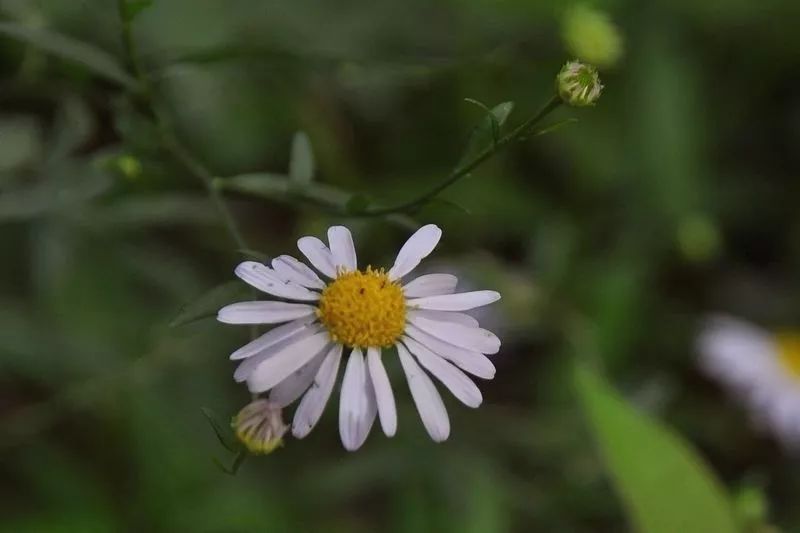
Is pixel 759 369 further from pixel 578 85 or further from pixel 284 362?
pixel 284 362

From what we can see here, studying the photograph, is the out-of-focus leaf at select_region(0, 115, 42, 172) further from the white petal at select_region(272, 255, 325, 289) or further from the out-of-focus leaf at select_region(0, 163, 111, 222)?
the white petal at select_region(272, 255, 325, 289)

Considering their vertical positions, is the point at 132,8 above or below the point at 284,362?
above

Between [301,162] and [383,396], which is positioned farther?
A: [301,162]

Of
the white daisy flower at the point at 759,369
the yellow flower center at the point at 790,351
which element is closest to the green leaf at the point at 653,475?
the white daisy flower at the point at 759,369

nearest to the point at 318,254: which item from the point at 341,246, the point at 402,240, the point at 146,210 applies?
the point at 341,246

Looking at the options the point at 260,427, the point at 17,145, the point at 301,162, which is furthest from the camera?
the point at 17,145

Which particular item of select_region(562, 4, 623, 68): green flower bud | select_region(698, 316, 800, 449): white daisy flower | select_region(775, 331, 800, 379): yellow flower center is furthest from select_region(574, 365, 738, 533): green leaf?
select_region(775, 331, 800, 379): yellow flower center

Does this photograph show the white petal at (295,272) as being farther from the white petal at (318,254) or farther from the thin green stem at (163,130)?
the thin green stem at (163,130)
